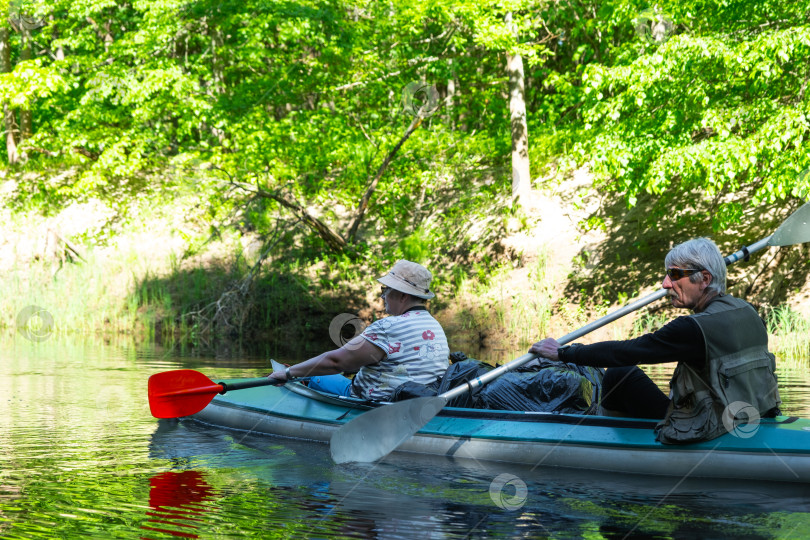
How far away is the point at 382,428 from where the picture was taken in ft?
16.9

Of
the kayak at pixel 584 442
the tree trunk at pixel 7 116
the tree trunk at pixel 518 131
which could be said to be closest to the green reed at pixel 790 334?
the tree trunk at pixel 518 131

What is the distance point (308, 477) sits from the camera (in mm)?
5008

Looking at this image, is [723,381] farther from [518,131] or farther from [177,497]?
[518,131]

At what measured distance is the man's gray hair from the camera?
4.34 m

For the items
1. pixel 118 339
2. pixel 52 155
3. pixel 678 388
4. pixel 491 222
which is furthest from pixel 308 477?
pixel 52 155

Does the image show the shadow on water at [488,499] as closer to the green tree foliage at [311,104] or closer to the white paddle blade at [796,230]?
the white paddle blade at [796,230]

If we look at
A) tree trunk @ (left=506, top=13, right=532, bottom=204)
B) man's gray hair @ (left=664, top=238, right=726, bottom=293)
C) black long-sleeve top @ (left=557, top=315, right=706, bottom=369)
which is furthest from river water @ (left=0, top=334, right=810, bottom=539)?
tree trunk @ (left=506, top=13, right=532, bottom=204)

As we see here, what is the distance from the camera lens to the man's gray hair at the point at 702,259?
4.34 m

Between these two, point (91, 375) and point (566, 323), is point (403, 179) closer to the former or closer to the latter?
point (566, 323)

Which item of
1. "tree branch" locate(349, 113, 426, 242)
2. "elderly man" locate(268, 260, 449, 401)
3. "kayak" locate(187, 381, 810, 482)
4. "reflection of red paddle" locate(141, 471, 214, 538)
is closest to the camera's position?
"reflection of red paddle" locate(141, 471, 214, 538)

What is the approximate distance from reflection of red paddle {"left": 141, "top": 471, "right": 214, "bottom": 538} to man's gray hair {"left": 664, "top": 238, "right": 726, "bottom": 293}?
2.62m

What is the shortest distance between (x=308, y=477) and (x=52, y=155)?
18.6 meters

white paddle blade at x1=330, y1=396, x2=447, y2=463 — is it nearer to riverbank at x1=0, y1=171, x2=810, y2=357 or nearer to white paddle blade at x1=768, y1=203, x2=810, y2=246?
white paddle blade at x1=768, y1=203, x2=810, y2=246

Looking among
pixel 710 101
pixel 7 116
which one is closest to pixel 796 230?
pixel 710 101
